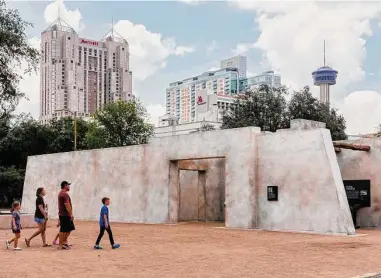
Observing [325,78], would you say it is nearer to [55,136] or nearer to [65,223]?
[55,136]

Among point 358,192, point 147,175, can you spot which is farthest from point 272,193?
point 147,175

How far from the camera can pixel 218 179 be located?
26.5 metres

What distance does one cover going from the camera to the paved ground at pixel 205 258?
10086 mm

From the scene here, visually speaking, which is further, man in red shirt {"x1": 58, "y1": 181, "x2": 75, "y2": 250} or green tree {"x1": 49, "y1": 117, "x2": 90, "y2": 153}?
green tree {"x1": 49, "y1": 117, "x2": 90, "y2": 153}

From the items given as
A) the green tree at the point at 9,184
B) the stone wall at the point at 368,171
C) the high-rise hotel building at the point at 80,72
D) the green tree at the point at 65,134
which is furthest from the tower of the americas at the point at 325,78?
the stone wall at the point at 368,171

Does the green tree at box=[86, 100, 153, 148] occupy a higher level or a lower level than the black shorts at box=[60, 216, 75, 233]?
higher

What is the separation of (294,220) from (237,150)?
11.7 feet

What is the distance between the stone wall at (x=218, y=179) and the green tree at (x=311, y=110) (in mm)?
21505

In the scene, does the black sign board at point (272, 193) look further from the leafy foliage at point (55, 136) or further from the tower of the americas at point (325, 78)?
the tower of the americas at point (325, 78)

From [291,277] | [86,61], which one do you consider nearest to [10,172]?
[291,277]

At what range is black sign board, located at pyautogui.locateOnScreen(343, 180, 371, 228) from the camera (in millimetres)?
21722

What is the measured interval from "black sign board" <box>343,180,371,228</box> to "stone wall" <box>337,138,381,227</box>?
20 centimetres

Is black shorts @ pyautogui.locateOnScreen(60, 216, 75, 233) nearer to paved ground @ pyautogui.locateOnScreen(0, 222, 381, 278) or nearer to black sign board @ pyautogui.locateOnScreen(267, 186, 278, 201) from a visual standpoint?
Result: paved ground @ pyautogui.locateOnScreen(0, 222, 381, 278)

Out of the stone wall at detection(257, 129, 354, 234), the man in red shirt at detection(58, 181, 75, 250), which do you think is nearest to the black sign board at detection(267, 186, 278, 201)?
the stone wall at detection(257, 129, 354, 234)
